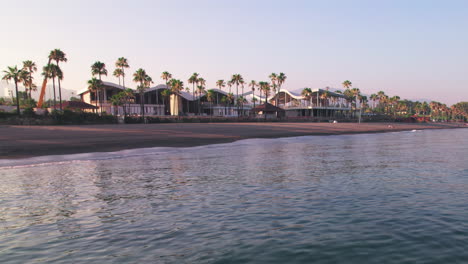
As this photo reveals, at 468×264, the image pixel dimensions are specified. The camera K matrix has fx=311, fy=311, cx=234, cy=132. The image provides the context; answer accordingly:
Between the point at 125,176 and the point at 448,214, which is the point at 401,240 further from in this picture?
the point at 125,176

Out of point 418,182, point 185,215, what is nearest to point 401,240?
point 185,215

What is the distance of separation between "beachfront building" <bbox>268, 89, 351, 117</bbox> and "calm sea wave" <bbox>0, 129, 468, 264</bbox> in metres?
80.8

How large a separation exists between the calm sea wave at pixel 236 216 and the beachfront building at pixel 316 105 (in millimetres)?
80833

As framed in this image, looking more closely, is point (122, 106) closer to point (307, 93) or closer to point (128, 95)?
point (128, 95)

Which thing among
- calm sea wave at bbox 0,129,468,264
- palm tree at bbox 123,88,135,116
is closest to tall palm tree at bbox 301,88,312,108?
palm tree at bbox 123,88,135,116

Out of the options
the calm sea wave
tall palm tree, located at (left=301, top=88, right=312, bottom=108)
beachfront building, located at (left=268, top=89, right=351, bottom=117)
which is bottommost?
the calm sea wave

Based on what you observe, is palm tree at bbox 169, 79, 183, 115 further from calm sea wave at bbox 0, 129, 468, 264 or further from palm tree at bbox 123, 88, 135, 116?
calm sea wave at bbox 0, 129, 468, 264

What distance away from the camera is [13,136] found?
25.5 meters

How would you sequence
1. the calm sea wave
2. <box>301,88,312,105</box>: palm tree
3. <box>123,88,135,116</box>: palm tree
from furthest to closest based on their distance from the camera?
<box>301,88,312,105</box>: palm tree < <box>123,88,135,116</box>: palm tree < the calm sea wave

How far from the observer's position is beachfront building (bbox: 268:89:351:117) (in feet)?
306

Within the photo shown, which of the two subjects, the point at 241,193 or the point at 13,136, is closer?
the point at 241,193

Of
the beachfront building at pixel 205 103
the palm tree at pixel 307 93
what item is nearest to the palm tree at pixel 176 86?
the beachfront building at pixel 205 103

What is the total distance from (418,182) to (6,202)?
1402 cm

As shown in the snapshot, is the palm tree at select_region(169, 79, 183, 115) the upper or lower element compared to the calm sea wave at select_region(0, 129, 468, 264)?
upper
